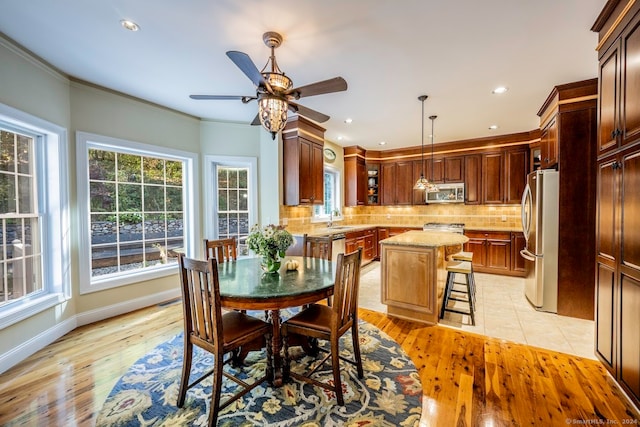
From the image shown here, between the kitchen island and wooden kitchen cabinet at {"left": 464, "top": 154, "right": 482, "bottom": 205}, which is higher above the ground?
wooden kitchen cabinet at {"left": 464, "top": 154, "right": 482, "bottom": 205}

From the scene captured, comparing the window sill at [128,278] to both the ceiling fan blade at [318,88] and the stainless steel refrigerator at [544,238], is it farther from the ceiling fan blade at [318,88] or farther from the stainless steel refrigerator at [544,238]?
the stainless steel refrigerator at [544,238]

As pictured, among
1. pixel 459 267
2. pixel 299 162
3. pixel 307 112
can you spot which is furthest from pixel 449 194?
pixel 307 112

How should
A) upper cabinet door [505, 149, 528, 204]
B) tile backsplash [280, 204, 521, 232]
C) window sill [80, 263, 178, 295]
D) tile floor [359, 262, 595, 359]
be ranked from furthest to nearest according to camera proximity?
1. upper cabinet door [505, 149, 528, 204]
2. tile backsplash [280, 204, 521, 232]
3. window sill [80, 263, 178, 295]
4. tile floor [359, 262, 595, 359]

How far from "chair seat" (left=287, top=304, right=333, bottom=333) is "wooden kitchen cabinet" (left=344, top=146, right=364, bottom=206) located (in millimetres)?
4279

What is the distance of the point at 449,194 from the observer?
5.88m

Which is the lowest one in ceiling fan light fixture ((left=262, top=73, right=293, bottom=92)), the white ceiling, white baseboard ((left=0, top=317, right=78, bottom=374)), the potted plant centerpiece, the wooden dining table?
white baseboard ((left=0, top=317, right=78, bottom=374))

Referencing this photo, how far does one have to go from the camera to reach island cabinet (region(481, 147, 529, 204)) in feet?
17.1

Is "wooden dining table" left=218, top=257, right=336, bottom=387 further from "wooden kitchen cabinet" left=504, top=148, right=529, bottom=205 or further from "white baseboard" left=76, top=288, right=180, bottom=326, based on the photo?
"wooden kitchen cabinet" left=504, top=148, right=529, bottom=205

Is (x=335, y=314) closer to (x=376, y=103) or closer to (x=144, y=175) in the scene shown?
(x=376, y=103)

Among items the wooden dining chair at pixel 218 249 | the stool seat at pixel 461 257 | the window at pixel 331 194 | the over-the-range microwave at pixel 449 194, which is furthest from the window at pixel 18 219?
the over-the-range microwave at pixel 449 194

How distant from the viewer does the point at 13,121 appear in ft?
7.77

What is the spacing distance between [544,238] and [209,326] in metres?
3.80

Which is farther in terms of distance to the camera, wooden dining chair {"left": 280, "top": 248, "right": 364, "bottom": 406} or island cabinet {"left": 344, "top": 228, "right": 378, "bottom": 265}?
island cabinet {"left": 344, "top": 228, "right": 378, "bottom": 265}

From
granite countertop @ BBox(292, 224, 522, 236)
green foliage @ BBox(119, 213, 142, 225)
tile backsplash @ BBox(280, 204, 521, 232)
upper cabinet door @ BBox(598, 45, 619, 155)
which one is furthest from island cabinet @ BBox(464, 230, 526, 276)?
green foliage @ BBox(119, 213, 142, 225)
